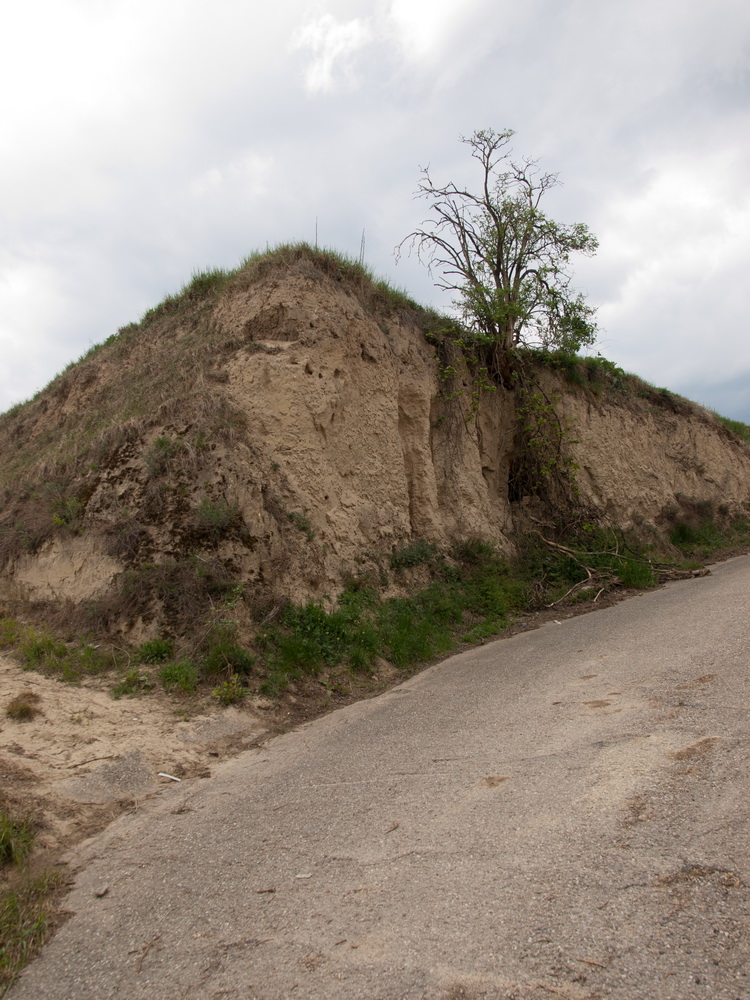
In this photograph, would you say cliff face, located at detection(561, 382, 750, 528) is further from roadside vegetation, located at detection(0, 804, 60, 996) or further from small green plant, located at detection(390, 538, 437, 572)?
roadside vegetation, located at detection(0, 804, 60, 996)

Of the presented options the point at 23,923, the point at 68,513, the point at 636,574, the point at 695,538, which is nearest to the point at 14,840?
the point at 23,923

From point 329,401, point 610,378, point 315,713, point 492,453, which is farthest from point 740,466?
point 315,713

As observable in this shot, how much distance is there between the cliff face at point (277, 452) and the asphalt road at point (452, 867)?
3.66 meters

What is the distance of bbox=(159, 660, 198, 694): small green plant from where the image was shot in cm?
722

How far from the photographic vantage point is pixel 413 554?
11617 mm

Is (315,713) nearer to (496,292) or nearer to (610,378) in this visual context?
(496,292)

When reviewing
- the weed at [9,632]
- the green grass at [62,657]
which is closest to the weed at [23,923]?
the green grass at [62,657]

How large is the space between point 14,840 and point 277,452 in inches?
276

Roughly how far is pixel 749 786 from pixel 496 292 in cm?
1227

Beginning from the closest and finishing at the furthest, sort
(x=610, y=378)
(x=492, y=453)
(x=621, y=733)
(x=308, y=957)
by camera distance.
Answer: (x=308, y=957) → (x=621, y=733) → (x=492, y=453) → (x=610, y=378)

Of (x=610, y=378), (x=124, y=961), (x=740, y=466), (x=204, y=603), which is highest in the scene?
(x=610, y=378)

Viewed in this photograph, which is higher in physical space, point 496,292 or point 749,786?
point 496,292

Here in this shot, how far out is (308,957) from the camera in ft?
9.95

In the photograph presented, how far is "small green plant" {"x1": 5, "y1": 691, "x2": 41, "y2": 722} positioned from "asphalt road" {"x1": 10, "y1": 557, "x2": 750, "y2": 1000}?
1.96 meters
